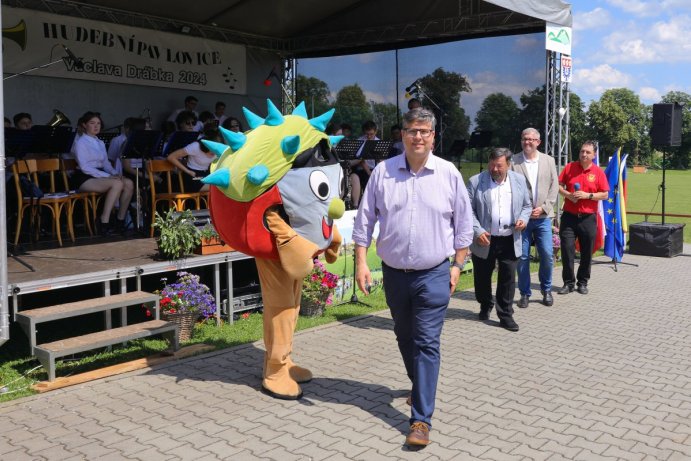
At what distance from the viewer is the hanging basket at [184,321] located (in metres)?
6.94

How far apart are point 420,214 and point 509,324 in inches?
139

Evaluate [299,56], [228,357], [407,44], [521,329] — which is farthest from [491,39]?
[228,357]

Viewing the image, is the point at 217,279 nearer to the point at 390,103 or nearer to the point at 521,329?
the point at 521,329

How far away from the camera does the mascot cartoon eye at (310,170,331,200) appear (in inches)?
202

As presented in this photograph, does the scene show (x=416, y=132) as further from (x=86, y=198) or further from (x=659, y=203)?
(x=659, y=203)

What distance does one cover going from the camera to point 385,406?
5.18 m

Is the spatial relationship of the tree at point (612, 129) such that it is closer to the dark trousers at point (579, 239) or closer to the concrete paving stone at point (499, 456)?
the dark trousers at point (579, 239)

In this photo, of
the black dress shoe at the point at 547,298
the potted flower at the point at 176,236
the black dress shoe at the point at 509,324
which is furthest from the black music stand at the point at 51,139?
the black dress shoe at the point at 547,298

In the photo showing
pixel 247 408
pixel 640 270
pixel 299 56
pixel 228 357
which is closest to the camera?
pixel 247 408

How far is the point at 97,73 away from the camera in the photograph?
13383 millimetres

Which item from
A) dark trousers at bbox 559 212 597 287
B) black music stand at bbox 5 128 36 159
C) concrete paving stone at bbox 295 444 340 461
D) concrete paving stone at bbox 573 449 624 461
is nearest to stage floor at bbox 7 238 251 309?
black music stand at bbox 5 128 36 159

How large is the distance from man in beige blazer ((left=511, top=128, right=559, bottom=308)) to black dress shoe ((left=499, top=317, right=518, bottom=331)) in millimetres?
1096

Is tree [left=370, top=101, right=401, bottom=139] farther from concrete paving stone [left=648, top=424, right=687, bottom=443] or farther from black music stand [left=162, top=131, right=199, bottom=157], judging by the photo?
concrete paving stone [left=648, top=424, right=687, bottom=443]

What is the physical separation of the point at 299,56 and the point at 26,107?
23.4ft
